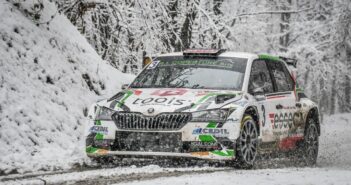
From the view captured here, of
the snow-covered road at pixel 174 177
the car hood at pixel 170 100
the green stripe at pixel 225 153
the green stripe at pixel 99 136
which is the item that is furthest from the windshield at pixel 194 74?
the snow-covered road at pixel 174 177

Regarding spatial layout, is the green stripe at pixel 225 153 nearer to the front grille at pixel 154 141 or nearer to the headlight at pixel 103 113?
the front grille at pixel 154 141

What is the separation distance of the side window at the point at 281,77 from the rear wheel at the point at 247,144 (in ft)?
6.29

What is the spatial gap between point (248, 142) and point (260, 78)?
5.38ft

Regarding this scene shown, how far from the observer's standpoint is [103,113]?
29.8 ft

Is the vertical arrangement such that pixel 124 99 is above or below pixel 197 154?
above

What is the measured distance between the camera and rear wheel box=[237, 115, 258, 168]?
28.8ft

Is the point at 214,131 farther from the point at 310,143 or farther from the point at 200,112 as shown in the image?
the point at 310,143

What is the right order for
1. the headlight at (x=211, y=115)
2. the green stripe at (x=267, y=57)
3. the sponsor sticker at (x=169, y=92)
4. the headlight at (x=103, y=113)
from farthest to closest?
the green stripe at (x=267, y=57) < the sponsor sticker at (x=169, y=92) < the headlight at (x=103, y=113) < the headlight at (x=211, y=115)

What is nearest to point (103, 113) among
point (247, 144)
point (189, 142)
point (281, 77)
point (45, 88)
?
point (189, 142)

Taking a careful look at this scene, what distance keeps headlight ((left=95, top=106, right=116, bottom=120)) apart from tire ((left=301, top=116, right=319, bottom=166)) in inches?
165

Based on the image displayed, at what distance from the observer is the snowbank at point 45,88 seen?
946 centimetres

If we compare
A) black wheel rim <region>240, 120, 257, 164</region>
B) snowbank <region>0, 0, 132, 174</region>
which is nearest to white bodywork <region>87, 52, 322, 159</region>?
black wheel rim <region>240, 120, 257, 164</region>

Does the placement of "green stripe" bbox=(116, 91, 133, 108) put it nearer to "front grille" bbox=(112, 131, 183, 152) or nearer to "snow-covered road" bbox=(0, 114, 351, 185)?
"front grille" bbox=(112, 131, 183, 152)

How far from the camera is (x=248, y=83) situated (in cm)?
975
